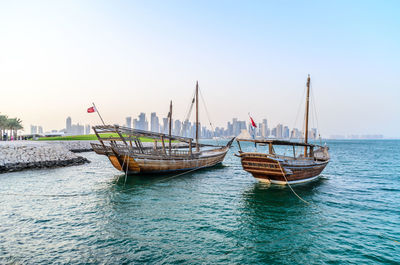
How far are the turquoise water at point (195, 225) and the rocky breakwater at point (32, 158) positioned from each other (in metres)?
9.56

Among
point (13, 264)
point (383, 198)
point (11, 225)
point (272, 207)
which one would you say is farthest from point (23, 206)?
point (383, 198)

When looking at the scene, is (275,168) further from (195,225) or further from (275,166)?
(195,225)

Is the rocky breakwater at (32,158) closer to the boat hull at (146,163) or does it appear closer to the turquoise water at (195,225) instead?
the turquoise water at (195,225)

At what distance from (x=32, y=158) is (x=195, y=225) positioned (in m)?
30.9

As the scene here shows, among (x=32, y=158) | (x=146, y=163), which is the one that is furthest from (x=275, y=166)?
(x=32, y=158)

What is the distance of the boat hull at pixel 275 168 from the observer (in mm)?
18625

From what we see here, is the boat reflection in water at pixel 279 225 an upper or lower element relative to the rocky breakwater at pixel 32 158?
lower

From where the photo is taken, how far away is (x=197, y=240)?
9.40 meters

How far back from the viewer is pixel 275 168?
61.5ft

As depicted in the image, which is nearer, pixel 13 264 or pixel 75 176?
pixel 13 264

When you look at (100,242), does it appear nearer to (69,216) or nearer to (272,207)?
(69,216)

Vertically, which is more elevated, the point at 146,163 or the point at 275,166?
the point at 275,166

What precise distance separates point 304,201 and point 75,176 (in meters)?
23.5

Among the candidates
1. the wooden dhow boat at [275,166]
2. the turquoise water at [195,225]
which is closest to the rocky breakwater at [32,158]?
the turquoise water at [195,225]
